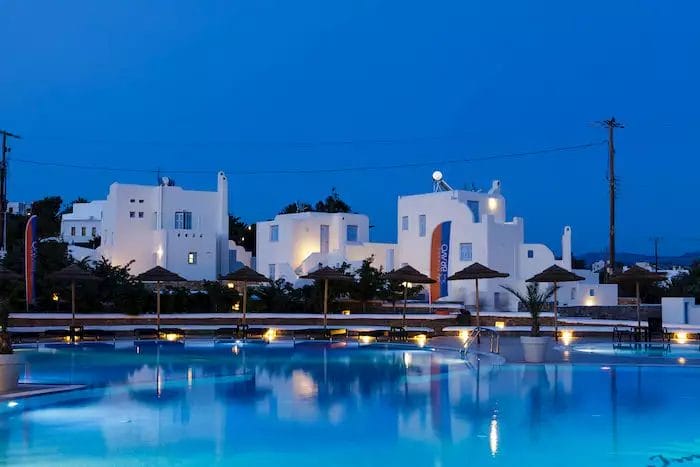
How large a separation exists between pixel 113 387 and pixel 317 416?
16.1 ft

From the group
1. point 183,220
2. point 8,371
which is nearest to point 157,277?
point 8,371

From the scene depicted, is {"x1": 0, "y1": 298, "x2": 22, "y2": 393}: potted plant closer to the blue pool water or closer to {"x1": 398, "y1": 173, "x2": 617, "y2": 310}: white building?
the blue pool water

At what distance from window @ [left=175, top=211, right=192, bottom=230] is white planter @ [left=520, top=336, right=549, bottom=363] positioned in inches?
1208

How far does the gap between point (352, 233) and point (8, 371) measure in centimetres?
3522

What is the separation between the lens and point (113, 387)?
1544 cm

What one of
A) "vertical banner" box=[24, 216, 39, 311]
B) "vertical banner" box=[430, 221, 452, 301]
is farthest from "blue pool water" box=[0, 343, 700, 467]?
"vertical banner" box=[430, 221, 452, 301]

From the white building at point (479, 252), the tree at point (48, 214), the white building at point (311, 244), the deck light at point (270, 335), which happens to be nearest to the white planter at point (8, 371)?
the deck light at point (270, 335)

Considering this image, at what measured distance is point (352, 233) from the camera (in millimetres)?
48156

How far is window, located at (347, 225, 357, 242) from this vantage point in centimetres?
4806

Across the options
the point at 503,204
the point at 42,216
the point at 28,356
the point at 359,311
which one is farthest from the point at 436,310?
the point at 42,216

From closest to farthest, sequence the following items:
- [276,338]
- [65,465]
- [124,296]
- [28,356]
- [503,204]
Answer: [65,465], [28,356], [276,338], [124,296], [503,204]

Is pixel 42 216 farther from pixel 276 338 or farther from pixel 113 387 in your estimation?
pixel 113 387

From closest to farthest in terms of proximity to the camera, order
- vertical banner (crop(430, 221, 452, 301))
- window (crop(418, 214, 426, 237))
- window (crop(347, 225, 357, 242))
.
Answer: vertical banner (crop(430, 221, 452, 301))
window (crop(418, 214, 426, 237))
window (crop(347, 225, 357, 242))

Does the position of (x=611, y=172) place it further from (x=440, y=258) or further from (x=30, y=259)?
(x=30, y=259)
